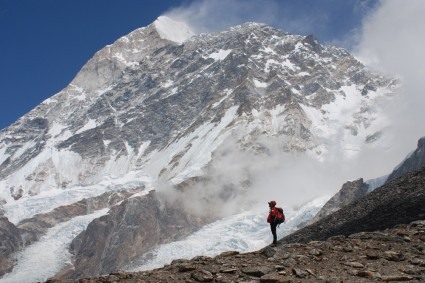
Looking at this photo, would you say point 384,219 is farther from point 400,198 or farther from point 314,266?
point 314,266

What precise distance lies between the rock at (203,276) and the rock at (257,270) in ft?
3.56

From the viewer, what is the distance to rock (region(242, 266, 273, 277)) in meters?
19.1

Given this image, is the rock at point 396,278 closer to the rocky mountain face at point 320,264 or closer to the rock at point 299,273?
the rocky mountain face at point 320,264

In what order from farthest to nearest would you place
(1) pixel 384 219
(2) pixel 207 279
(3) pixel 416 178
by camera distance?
(3) pixel 416 178 → (1) pixel 384 219 → (2) pixel 207 279

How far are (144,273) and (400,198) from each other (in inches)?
774

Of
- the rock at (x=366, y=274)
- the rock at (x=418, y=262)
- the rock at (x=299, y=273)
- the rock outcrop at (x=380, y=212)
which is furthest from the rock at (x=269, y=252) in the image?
the rock outcrop at (x=380, y=212)

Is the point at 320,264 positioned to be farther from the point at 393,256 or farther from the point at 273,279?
the point at 273,279

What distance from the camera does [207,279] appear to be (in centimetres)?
1884

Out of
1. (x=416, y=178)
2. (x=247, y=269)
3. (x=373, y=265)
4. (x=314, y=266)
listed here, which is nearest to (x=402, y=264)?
(x=373, y=265)

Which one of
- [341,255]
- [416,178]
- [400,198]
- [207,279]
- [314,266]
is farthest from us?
[416,178]

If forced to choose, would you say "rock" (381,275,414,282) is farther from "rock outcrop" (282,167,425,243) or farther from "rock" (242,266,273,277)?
"rock outcrop" (282,167,425,243)

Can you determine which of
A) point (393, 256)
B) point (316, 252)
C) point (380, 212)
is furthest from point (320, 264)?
point (380, 212)

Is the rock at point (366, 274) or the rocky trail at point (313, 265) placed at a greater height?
the rocky trail at point (313, 265)

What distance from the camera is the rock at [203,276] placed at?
742 inches
